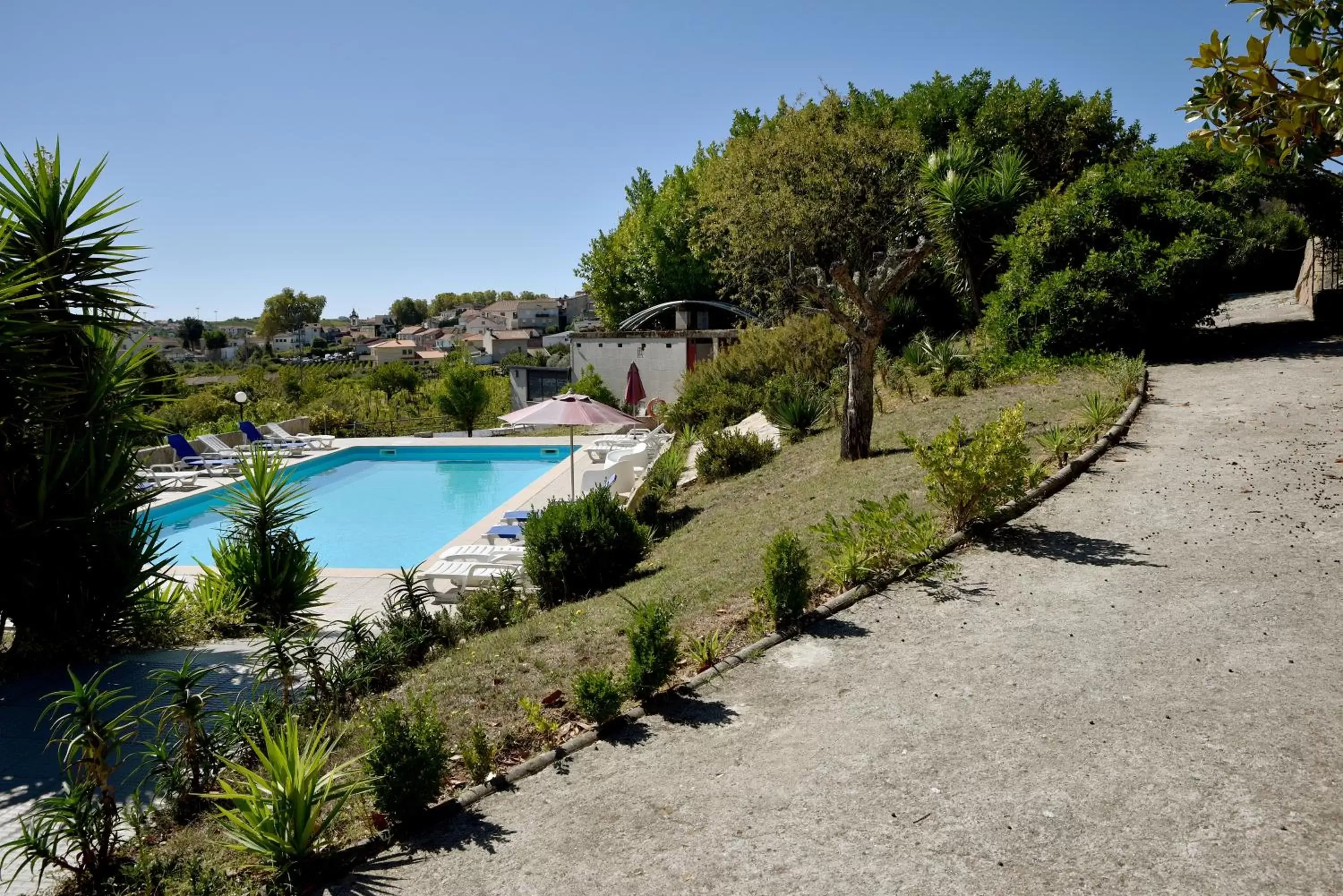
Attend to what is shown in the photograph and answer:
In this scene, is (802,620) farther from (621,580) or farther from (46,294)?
(46,294)

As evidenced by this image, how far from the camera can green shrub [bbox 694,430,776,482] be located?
14625 millimetres

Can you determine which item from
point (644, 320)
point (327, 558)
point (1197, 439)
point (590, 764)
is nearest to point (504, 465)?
point (327, 558)

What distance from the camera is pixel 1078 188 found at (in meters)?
16.8

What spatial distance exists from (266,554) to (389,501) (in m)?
12.1

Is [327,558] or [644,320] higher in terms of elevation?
[644,320]

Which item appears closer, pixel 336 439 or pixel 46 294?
pixel 46 294

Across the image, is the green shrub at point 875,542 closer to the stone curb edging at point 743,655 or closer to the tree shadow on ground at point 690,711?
the stone curb edging at point 743,655

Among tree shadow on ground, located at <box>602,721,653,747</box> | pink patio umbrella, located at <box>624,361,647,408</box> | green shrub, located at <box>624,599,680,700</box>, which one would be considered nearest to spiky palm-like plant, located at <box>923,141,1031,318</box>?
pink patio umbrella, located at <box>624,361,647,408</box>

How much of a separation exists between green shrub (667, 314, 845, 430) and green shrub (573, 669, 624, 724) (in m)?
15.0

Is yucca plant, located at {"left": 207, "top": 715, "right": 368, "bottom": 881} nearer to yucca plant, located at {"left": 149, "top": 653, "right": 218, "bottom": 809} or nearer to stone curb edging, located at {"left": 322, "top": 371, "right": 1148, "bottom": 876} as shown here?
stone curb edging, located at {"left": 322, "top": 371, "right": 1148, "bottom": 876}

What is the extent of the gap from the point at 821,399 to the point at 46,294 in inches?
502

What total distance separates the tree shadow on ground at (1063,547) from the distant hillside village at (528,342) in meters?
7.63

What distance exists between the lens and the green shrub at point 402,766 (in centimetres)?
426

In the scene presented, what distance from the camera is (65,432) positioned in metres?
7.76
